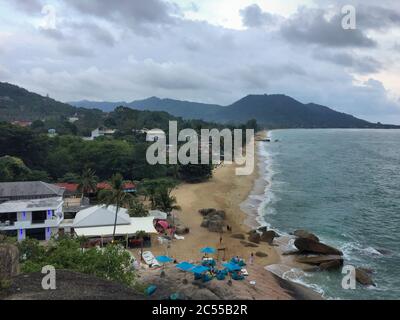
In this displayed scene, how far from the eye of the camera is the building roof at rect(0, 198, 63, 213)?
3494 cm

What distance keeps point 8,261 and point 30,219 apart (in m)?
21.6

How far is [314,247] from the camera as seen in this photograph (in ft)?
119

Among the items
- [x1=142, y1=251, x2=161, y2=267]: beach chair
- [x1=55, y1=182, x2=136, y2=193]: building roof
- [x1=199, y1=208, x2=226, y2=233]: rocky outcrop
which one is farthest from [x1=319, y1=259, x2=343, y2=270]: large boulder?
[x1=55, y1=182, x2=136, y2=193]: building roof

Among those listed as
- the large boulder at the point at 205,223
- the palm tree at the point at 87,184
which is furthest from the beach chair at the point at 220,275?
the palm tree at the point at 87,184

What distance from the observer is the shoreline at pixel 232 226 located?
2886 cm

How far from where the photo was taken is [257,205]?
181 feet

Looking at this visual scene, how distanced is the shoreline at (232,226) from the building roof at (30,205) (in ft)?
32.7

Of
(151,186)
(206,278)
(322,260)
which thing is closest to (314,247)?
(322,260)

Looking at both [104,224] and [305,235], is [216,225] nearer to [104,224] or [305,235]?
[305,235]

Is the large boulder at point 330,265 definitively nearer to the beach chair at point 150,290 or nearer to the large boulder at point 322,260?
the large boulder at point 322,260
